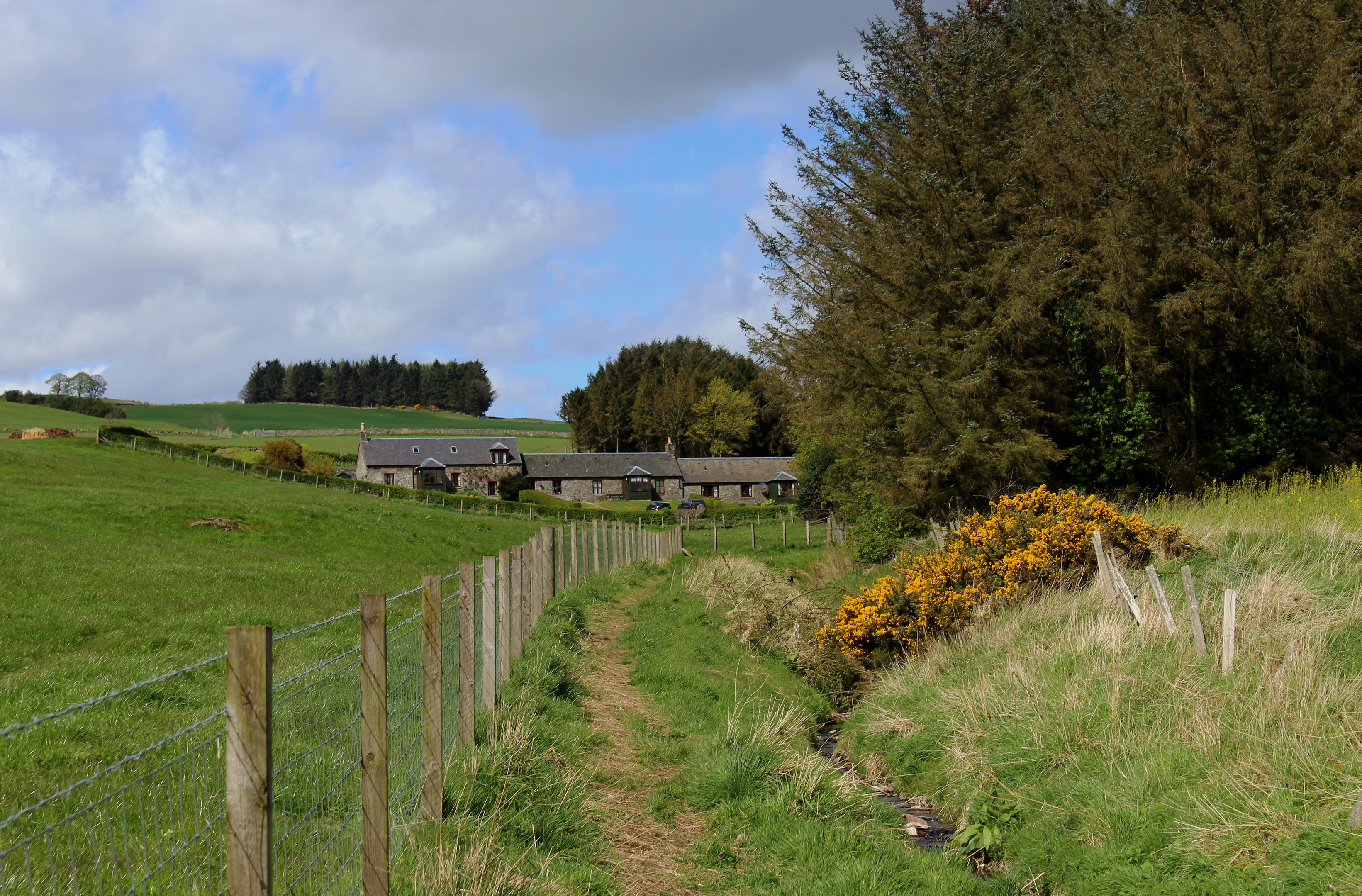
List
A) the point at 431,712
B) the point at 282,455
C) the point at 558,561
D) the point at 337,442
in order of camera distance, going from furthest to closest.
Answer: the point at 337,442 < the point at 282,455 < the point at 558,561 < the point at 431,712

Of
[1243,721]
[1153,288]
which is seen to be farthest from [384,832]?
[1153,288]

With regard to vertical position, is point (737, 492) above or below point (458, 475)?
below

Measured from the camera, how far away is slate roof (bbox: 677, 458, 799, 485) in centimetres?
8244

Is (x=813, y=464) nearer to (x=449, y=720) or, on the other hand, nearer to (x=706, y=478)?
(x=706, y=478)

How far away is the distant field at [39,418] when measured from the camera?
75250 mm

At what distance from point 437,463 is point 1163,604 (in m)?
72.5

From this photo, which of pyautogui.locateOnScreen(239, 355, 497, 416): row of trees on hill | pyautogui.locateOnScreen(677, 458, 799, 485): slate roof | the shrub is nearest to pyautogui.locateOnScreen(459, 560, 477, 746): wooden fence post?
the shrub

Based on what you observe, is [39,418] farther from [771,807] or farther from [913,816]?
[771,807]

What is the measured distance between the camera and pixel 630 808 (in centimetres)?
691

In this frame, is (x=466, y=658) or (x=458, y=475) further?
(x=458, y=475)

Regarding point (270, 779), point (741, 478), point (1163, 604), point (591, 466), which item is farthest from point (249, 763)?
point (741, 478)

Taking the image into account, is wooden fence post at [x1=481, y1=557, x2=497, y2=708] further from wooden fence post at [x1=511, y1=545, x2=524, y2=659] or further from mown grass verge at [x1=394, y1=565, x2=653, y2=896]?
wooden fence post at [x1=511, y1=545, x2=524, y2=659]

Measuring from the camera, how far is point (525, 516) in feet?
168

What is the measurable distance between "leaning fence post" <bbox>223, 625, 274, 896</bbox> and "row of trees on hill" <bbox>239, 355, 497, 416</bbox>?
529 ft
